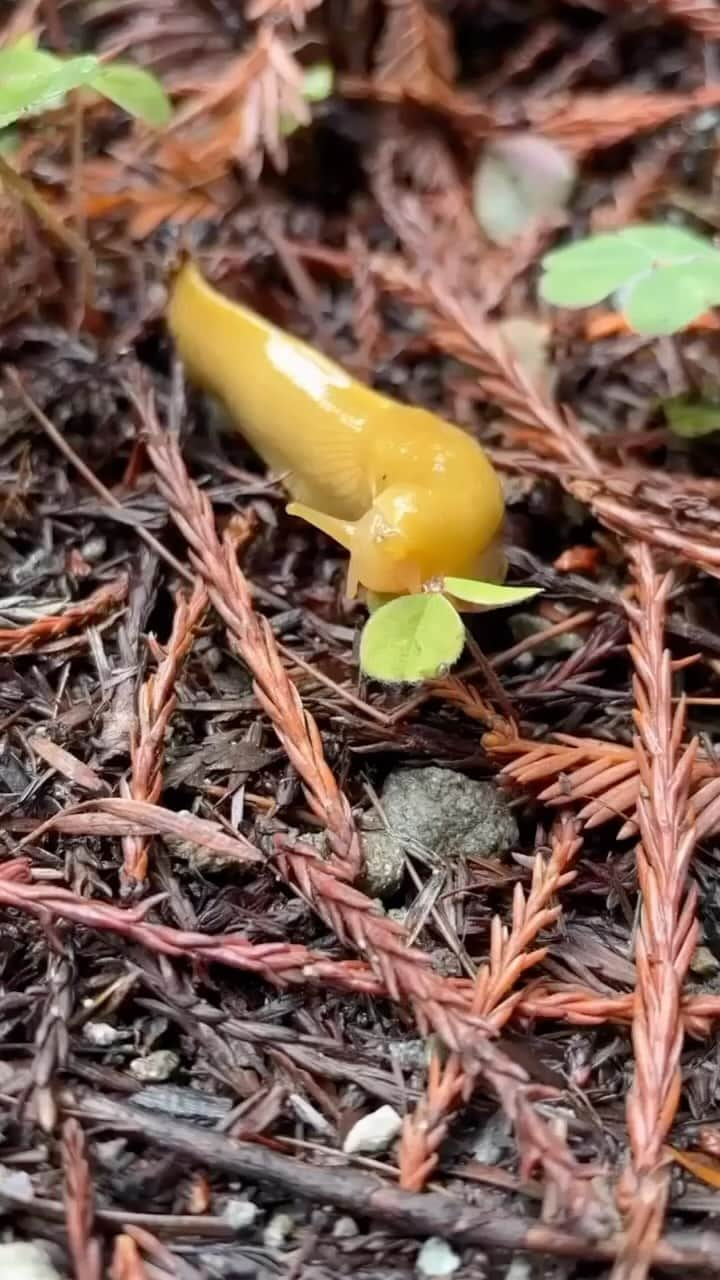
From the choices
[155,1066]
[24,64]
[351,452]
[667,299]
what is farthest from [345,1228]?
[24,64]

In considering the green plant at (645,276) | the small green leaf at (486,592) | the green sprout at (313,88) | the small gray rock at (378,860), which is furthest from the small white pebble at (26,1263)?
the green sprout at (313,88)

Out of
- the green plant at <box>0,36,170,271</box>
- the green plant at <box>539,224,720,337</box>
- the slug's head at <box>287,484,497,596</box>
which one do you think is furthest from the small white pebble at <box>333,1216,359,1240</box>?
the green plant at <box>0,36,170,271</box>

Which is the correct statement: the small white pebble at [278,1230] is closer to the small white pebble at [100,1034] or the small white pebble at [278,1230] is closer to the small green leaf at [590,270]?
the small white pebble at [100,1034]

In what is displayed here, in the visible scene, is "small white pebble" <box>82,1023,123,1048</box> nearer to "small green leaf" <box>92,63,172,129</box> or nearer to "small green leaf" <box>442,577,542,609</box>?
"small green leaf" <box>442,577,542,609</box>

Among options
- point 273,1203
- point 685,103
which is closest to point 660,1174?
point 273,1203

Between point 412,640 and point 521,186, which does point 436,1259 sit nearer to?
point 412,640

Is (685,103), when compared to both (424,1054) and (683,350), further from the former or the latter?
(424,1054)
